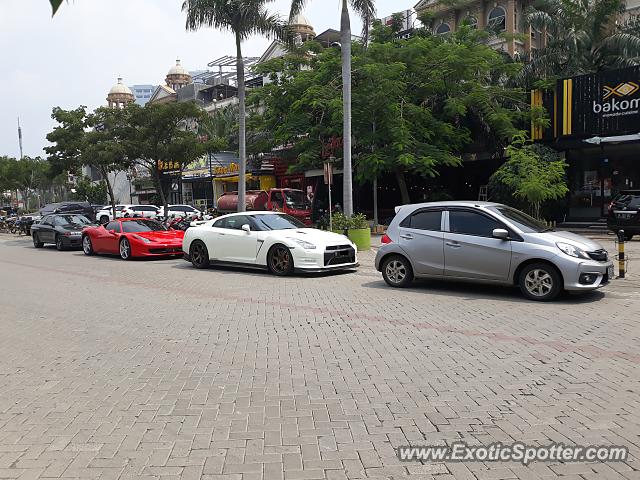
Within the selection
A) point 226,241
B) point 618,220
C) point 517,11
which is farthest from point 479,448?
point 517,11

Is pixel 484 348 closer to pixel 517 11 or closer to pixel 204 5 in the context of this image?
pixel 204 5

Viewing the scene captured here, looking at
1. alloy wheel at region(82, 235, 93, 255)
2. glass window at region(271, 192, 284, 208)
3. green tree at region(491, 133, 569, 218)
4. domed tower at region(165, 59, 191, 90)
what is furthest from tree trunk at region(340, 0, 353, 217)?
domed tower at region(165, 59, 191, 90)

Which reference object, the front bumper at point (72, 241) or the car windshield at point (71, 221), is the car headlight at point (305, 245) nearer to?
the front bumper at point (72, 241)

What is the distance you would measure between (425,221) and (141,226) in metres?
11.3

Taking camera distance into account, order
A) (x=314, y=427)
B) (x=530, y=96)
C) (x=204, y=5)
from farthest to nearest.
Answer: (x=530, y=96) < (x=204, y=5) < (x=314, y=427)

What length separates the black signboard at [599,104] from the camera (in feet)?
71.4

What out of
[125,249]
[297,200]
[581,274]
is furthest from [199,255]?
[297,200]

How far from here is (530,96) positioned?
25.2 metres

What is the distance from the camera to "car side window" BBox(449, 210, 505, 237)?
957 cm

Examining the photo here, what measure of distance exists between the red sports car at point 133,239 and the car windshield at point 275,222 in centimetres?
490

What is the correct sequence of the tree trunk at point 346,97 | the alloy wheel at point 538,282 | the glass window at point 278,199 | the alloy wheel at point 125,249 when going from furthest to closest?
the glass window at point 278,199 → the tree trunk at point 346,97 → the alloy wheel at point 125,249 → the alloy wheel at point 538,282

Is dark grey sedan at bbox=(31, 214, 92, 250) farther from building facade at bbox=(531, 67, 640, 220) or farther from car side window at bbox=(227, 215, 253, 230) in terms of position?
building facade at bbox=(531, 67, 640, 220)

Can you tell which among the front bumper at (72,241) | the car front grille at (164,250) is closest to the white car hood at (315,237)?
the car front grille at (164,250)

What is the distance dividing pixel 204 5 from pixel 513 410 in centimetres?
2250
